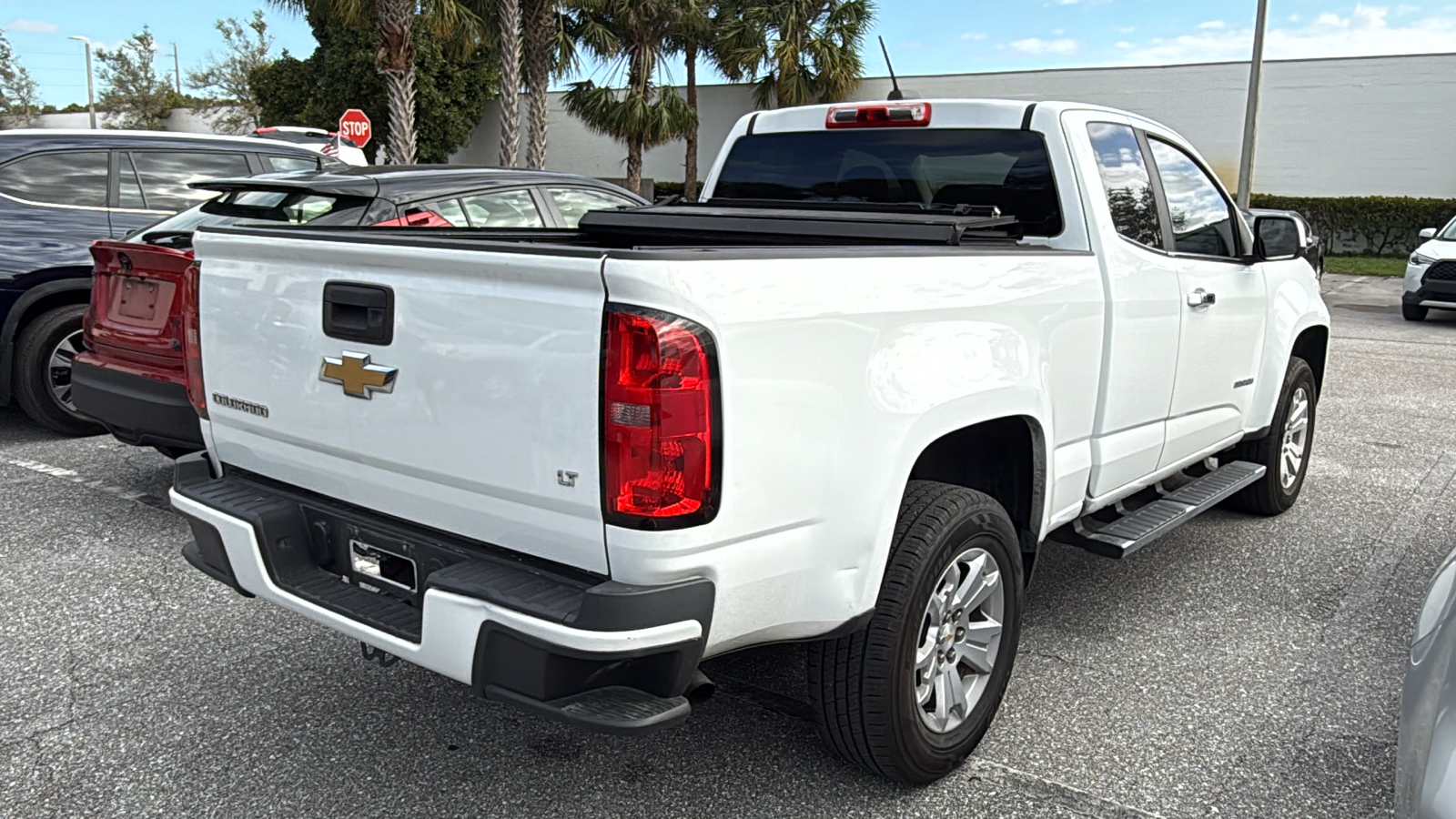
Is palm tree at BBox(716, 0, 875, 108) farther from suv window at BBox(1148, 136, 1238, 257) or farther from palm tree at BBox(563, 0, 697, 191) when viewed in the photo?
suv window at BBox(1148, 136, 1238, 257)

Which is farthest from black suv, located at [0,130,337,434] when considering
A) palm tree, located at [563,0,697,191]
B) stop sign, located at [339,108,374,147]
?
palm tree, located at [563,0,697,191]

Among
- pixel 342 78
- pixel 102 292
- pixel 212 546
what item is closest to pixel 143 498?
pixel 102 292

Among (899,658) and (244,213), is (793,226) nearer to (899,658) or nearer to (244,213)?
(899,658)

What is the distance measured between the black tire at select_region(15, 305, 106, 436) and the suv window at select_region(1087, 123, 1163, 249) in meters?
5.87

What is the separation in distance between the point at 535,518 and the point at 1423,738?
5.66 ft

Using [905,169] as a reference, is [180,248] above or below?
below

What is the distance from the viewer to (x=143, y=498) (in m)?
5.59

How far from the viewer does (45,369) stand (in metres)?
6.74

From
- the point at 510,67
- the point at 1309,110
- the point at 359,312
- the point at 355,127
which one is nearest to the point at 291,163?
the point at 359,312

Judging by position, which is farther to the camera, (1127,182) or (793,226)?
(1127,182)

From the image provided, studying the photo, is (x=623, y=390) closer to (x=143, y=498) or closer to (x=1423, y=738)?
(x=1423, y=738)

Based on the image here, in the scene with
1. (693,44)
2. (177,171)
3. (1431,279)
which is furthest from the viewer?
(693,44)

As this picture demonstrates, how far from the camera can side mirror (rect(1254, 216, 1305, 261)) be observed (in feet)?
15.9

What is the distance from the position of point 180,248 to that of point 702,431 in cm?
423
